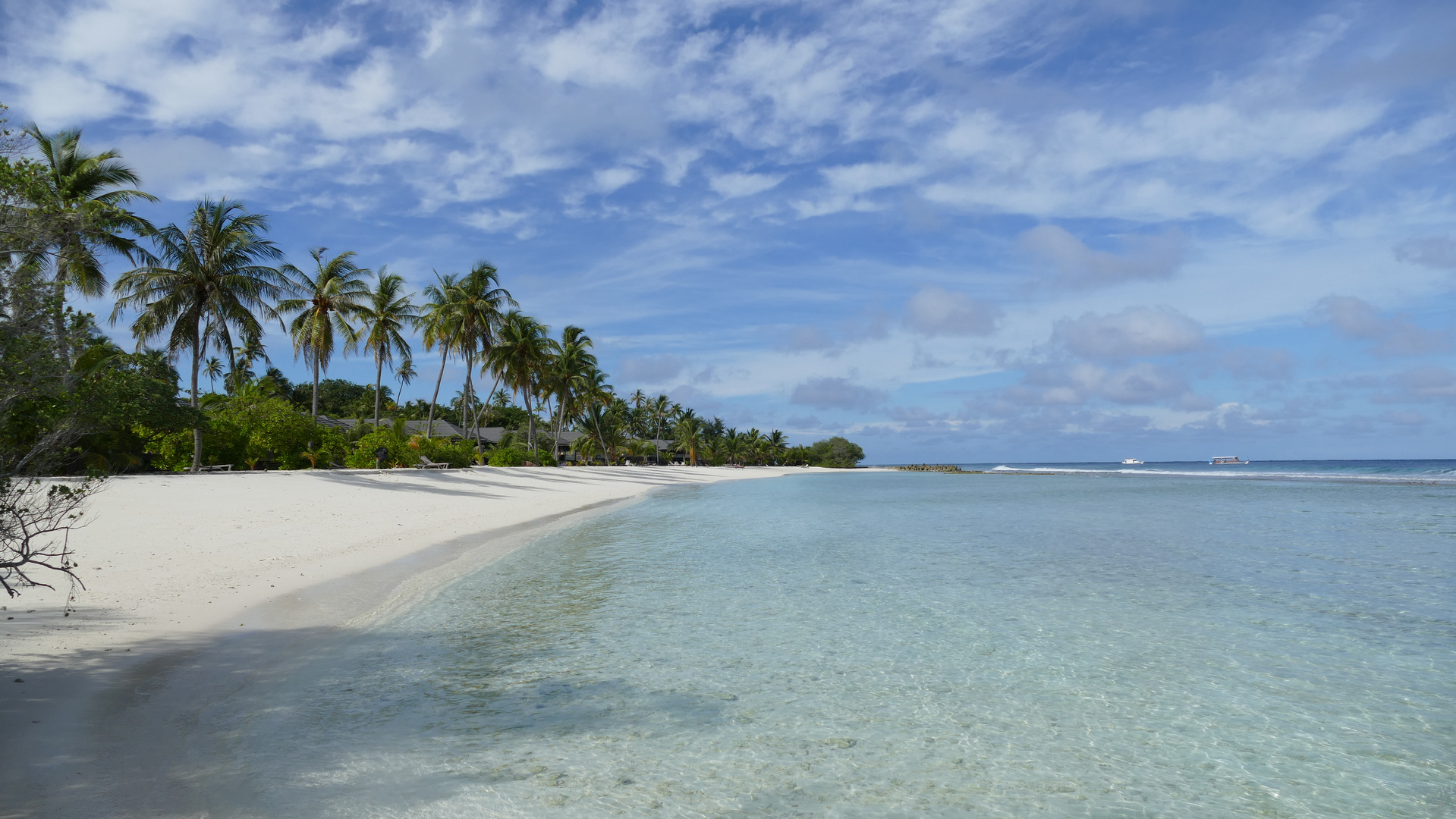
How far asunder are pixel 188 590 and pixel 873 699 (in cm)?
787

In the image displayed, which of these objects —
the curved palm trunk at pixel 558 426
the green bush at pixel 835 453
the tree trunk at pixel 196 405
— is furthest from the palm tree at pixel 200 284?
the green bush at pixel 835 453

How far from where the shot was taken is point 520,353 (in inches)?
1809

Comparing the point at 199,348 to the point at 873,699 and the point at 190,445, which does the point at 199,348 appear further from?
the point at 873,699

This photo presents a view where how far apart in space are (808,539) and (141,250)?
73.8 ft

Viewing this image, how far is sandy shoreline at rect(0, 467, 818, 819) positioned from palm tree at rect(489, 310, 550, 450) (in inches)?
936

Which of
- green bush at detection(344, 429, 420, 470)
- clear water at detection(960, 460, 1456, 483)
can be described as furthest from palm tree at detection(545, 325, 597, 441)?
clear water at detection(960, 460, 1456, 483)

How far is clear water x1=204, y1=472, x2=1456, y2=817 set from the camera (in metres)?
4.13

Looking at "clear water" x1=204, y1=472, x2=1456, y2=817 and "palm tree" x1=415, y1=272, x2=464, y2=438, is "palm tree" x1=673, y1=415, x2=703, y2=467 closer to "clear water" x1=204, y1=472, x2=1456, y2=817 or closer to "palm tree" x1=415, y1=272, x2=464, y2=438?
"palm tree" x1=415, y1=272, x2=464, y2=438

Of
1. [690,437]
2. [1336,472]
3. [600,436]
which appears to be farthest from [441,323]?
[1336,472]

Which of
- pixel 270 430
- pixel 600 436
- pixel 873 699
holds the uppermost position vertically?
pixel 600 436

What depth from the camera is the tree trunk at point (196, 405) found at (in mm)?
23984

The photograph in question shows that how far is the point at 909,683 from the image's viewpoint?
6.16 metres

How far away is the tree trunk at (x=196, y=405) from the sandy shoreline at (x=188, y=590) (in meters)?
3.92

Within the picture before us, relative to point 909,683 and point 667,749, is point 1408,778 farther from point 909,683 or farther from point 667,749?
point 667,749
